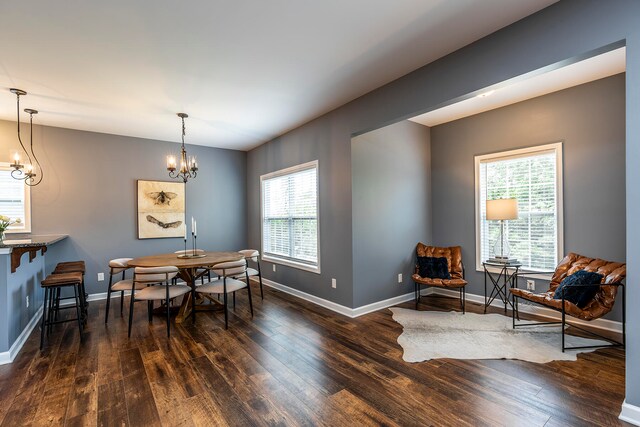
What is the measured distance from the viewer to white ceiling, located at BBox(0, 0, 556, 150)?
2049 mm

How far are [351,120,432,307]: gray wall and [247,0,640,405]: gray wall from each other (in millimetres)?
163

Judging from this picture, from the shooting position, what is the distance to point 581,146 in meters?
3.37

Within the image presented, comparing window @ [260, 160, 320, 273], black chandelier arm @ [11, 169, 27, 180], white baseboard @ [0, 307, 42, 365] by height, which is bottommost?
white baseboard @ [0, 307, 42, 365]

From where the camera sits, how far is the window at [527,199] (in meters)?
3.61

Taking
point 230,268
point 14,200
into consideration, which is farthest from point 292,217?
point 14,200

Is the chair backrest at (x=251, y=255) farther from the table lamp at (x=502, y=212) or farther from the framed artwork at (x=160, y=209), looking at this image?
the table lamp at (x=502, y=212)

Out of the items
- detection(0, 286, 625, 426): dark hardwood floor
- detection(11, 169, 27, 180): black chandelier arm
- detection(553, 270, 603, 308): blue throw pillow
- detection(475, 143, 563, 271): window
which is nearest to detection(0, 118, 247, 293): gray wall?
detection(11, 169, 27, 180): black chandelier arm

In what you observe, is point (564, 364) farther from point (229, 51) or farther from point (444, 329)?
point (229, 51)

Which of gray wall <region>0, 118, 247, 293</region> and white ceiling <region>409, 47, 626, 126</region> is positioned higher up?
white ceiling <region>409, 47, 626, 126</region>

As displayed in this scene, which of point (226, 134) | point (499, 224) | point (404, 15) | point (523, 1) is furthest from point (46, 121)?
point (499, 224)

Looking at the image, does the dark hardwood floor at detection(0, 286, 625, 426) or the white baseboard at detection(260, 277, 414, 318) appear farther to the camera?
the white baseboard at detection(260, 277, 414, 318)

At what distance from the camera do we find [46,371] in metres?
2.51

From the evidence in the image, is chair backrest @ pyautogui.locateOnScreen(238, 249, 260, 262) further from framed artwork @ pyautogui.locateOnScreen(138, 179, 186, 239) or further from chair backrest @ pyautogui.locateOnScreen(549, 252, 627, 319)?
chair backrest @ pyautogui.locateOnScreen(549, 252, 627, 319)

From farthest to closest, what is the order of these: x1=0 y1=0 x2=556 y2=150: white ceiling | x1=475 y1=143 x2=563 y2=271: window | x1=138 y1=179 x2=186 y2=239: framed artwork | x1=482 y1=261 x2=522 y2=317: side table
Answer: x1=138 y1=179 x2=186 y2=239: framed artwork, x1=482 y1=261 x2=522 y2=317: side table, x1=475 y1=143 x2=563 y2=271: window, x1=0 y1=0 x2=556 y2=150: white ceiling
